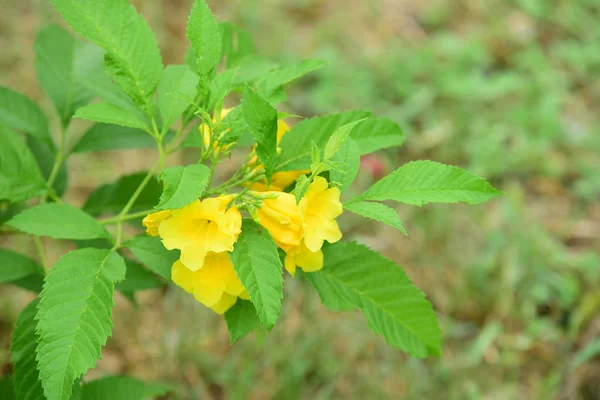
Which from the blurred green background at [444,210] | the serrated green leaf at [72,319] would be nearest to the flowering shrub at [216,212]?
the serrated green leaf at [72,319]

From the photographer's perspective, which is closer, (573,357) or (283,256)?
(283,256)

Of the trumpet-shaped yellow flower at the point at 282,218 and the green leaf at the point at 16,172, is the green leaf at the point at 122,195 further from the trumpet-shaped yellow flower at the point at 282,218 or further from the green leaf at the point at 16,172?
the trumpet-shaped yellow flower at the point at 282,218

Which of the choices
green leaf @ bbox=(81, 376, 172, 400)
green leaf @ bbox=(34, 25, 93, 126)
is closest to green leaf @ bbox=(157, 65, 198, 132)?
green leaf @ bbox=(34, 25, 93, 126)

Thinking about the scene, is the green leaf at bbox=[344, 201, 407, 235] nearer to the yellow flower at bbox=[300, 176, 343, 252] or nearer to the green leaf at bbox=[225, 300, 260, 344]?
the yellow flower at bbox=[300, 176, 343, 252]

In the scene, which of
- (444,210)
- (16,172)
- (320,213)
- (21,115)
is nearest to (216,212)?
(320,213)

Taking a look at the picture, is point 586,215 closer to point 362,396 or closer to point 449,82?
point 449,82

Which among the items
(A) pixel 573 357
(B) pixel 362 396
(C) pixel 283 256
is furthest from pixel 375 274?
(A) pixel 573 357

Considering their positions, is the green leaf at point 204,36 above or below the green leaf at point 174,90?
above
